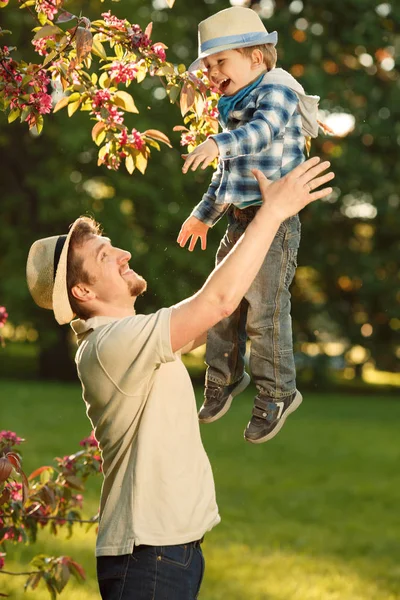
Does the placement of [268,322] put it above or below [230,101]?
below

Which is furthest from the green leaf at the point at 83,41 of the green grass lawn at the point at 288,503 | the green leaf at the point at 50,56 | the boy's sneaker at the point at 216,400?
the green grass lawn at the point at 288,503

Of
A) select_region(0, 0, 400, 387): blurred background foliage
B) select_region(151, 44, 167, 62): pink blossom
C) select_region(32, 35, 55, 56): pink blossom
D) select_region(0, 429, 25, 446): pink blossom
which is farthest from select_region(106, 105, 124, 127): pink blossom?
select_region(0, 0, 400, 387): blurred background foliage

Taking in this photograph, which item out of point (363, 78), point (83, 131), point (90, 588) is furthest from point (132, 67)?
point (363, 78)

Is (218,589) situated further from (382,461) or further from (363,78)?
(363,78)

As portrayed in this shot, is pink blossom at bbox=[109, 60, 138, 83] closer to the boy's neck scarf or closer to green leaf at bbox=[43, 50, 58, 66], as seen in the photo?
green leaf at bbox=[43, 50, 58, 66]

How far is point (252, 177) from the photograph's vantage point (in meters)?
3.37

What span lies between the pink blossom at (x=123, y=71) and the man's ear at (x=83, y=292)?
1.03m

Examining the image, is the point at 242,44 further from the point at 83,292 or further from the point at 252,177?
the point at 83,292

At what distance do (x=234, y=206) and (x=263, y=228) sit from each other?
2.39 feet

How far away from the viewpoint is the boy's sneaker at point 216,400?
3.70 meters

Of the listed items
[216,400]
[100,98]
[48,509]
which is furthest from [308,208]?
[216,400]

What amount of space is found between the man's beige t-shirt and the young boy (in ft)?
1.37

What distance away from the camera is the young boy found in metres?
3.29

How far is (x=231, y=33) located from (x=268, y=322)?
96 cm
